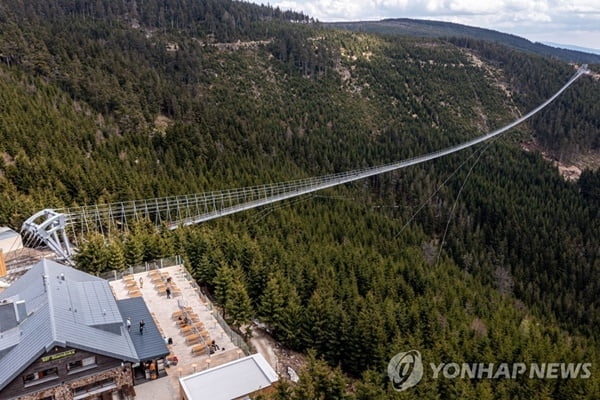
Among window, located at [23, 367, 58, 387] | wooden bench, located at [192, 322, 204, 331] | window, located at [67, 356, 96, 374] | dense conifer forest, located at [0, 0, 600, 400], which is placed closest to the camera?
window, located at [23, 367, 58, 387]

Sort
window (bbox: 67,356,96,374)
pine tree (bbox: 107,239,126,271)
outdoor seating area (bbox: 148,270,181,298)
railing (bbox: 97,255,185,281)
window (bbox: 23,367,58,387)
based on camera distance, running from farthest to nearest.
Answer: pine tree (bbox: 107,239,126,271)
railing (bbox: 97,255,185,281)
outdoor seating area (bbox: 148,270,181,298)
window (bbox: 67,356,96,374)
window (bbox: 23,367,58,387)

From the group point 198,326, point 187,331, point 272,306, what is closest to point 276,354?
point 272,306

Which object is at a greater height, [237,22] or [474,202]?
[237,22]

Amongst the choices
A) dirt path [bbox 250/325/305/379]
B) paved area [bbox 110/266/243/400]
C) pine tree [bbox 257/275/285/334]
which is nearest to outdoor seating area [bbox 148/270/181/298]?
paved area [bbox 110/266/243/400]

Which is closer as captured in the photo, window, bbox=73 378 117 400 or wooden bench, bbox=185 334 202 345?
window, bbox=73 378 117 400

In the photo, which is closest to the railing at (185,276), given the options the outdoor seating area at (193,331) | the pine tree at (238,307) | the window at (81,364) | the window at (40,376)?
the pine tree at (238,307)

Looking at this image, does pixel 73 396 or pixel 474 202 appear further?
pixel 474 202

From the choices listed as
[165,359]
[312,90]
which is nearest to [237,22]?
[312,90]

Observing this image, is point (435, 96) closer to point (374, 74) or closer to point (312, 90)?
point (374, 74)

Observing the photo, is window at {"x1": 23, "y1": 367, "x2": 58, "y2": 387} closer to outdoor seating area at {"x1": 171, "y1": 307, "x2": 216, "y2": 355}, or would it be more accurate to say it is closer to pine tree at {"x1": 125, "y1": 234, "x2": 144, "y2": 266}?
outdoor seating area at {"x1": 171, "y1": 307, "x2": 216, "y2": 355}
